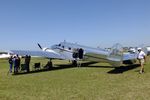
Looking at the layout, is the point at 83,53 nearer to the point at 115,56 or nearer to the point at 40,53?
the point at 40,53

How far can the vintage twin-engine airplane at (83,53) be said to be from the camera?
21609mm

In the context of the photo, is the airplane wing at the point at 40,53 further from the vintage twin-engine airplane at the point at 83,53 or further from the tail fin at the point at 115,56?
the tail fin at the point at 115,56

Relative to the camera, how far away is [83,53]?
26.1m

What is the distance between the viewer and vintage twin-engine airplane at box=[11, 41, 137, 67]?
2161 centimetres

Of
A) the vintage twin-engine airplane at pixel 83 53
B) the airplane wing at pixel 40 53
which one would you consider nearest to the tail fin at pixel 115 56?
the vintage twin-engine airplane at pixel 83 53

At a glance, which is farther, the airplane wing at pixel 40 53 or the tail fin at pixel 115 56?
the airplane wing at pixel 40 53

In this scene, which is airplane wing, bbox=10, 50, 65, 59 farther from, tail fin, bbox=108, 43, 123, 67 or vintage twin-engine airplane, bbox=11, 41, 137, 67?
tail fin, bbox=108, 43, 123, 67

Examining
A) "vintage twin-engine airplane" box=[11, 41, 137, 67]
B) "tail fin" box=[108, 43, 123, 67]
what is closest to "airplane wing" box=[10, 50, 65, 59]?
"vintage twin-engine airplane" box=[11, 41, 137, 67]

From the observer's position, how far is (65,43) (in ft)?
92.4

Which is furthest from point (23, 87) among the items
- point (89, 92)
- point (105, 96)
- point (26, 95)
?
A: point (105, 96)

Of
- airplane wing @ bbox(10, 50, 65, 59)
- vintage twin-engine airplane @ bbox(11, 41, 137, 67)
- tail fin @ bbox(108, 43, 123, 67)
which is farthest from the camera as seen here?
airplane wing @ bbox(10, 50, 65, 59)

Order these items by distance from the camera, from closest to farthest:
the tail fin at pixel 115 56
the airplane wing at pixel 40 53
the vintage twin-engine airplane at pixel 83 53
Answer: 1. the tail fin at pixel 115 56
2. the vintage twin-engine airplane at pixel 83 53
3. the airplane wing at pixel 40 53

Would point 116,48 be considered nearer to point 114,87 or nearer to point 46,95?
point 114,87

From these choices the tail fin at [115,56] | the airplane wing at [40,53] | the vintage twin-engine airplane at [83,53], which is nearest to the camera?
the tail fin at [115,56]
